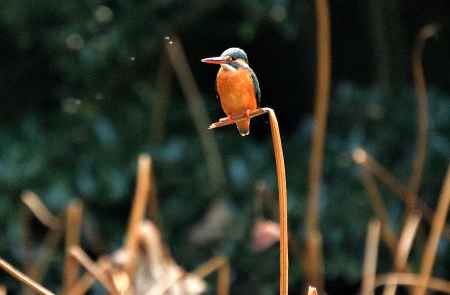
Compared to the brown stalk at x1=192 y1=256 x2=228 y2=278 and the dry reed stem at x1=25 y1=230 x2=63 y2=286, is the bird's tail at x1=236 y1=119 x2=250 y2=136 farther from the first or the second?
the dry reed stem at x1=25 y1=230 x2=63 y2=286

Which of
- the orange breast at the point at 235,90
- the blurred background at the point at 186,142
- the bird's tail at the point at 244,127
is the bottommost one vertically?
the blurred background at the point at 186,142

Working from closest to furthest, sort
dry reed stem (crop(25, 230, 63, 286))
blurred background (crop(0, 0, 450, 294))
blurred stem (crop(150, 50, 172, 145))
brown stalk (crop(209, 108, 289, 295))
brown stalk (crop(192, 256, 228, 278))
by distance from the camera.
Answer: brown stalk (crop(209, 108, 289, 295))
brown stalk (crop(192, 256, 228, 278))
dry reed stem (crop(25, 230, 63, 286))
blurred stem (crop(150, 50, 172, 145))
blurred background (crop(0, 0, 450, 294))

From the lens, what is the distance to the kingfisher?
0.78 meters

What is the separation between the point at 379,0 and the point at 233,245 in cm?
107

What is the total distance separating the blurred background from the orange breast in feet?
7.46

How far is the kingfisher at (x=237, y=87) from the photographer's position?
775 millimetres

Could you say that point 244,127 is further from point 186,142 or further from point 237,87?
point 186,142

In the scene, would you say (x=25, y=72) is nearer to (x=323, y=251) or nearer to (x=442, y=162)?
(x=323, y=251)

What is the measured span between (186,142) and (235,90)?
2.64 metres

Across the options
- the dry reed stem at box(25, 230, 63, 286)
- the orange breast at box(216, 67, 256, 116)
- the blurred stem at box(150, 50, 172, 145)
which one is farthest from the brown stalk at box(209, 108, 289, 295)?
the blurred stem at box(150, 50, 172, 145)

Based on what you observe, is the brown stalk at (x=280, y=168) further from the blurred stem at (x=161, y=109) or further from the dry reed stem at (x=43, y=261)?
the blurred stem at (x=161, y=109)

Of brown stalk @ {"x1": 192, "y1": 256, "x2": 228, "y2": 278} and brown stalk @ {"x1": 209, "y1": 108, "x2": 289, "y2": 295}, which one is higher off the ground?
brown stalk @ {"x1": 209, "y1": 108, "x2": 289, "y2": 295}

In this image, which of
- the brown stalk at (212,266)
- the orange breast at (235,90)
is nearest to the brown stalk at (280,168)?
the orange breast at (235,90)

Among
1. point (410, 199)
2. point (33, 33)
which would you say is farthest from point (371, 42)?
point (410, 199)
